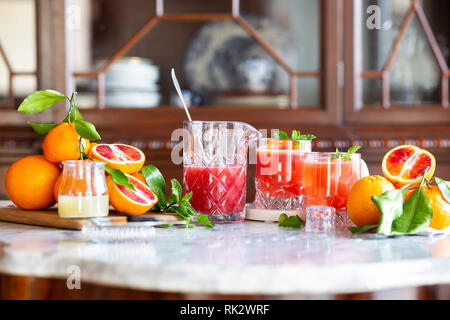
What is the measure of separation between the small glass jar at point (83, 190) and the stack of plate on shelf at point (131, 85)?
1285 mm

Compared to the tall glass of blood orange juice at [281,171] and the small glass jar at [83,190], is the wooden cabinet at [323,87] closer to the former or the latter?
the tall glass of blood orange juice at [281,171]

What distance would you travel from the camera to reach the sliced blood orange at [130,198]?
3.69 feet

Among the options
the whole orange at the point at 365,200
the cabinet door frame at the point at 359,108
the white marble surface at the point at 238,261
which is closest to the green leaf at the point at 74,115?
the white marble surface at the point at 238,261

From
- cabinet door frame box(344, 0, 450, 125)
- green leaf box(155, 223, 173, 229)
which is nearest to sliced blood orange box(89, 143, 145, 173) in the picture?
green leaf box(155, 223, 173, 229)

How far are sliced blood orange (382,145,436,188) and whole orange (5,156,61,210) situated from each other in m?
0.65

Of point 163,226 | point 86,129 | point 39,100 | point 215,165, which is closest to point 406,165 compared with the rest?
point 215,165

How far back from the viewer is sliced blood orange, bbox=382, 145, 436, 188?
1181mm

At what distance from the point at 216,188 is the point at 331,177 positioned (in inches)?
8.8

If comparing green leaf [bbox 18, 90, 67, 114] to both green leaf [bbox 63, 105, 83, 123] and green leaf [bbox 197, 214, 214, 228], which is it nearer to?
green leaf [bbox 63, 105, 83, 123]

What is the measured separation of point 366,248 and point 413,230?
138 millimetres

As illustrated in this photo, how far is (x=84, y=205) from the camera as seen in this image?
108cm

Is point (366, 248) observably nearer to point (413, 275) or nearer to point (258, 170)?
point (413, 275)

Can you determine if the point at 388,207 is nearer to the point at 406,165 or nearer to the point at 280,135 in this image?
the point at 406,165

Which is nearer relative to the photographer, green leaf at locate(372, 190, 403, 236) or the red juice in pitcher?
green leaf at locate(372, 190, 403, 236)
